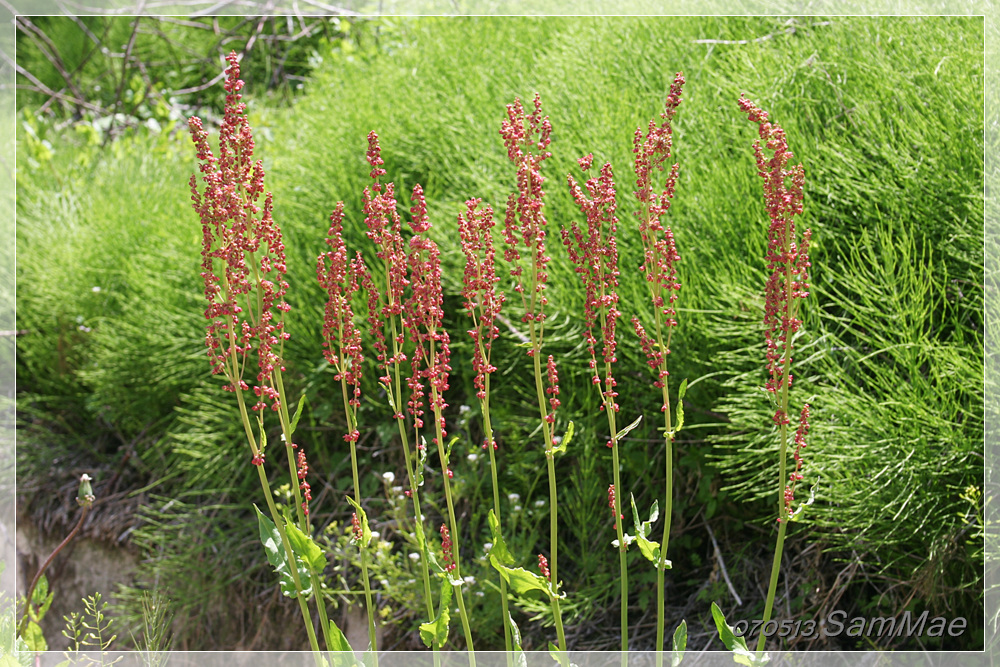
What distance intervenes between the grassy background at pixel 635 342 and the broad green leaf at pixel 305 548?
2.63ft

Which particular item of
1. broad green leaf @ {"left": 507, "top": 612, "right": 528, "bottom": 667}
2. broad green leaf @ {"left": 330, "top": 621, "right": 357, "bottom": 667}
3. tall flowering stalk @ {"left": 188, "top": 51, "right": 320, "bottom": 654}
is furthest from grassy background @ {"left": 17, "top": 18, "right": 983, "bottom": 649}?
tall flowering stalk @ {"left": 188, "top": 51, "right": 320, "bottom": 654}

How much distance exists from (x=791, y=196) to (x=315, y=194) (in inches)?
73.8

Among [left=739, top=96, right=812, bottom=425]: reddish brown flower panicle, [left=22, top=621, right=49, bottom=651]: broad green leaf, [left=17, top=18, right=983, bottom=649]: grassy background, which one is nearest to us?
[left=739, top=96, right=812, bottom=425]: reddish brown flower panicle

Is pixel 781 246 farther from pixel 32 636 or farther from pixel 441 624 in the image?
pixel 32 636

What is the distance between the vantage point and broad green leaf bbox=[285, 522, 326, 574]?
0.97 metres

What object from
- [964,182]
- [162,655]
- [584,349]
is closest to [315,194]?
[584,349]

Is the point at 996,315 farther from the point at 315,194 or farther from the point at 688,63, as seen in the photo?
the point at 315,194

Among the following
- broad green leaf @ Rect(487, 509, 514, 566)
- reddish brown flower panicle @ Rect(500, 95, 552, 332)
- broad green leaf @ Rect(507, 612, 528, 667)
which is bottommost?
broad green leaf @ Rect(507, 612, 528, 667)

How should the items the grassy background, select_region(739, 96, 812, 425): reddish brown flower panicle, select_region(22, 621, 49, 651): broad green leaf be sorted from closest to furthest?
select_region(739, 96, 812, 425): reddish brown flower panicle, select_region(22, 621, 49, 651): broad green leaf, the grassy background

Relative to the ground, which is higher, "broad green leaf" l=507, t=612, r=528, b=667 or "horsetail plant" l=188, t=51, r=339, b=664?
"horsetail plant" l=188, t=51, r=339, b=664

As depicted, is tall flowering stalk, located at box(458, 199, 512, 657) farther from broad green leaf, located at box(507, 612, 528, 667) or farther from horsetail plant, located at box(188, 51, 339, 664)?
horsetail plant, located at box(188, 51, 339, 664)

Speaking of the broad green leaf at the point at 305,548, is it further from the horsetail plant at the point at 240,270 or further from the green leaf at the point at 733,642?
the green leaf at the point at 733,642

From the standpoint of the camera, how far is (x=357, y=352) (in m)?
1.05

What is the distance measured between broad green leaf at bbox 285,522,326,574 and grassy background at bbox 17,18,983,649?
80 centimetres
